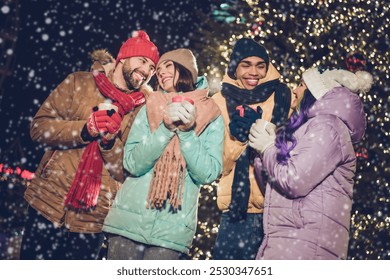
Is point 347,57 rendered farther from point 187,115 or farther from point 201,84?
point 187,115

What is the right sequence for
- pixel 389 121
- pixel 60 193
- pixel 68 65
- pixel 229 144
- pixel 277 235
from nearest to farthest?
pixel 277 235, pixel 60 193, pixel 229 144, pixel 389 121, pixel 68 65

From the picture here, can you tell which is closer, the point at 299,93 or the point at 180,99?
the point at 180,99

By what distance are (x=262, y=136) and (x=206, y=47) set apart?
2409 mm

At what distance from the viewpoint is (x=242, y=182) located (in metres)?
3.15

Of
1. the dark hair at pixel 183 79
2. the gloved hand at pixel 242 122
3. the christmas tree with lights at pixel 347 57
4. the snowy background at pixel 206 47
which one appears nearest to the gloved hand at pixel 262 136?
the gloved hand at pixel 242 122

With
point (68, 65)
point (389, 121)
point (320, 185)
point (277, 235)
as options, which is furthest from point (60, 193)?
point (389, 121)

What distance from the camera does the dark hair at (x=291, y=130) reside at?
111 inches

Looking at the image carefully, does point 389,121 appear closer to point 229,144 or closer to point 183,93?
point 229,144

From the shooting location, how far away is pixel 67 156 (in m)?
3.12

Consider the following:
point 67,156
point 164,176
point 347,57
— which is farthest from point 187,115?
point 347,57

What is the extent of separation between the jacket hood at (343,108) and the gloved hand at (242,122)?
0.42 m

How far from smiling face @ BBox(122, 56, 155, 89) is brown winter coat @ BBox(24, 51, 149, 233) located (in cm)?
19

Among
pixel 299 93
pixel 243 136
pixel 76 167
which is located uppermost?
pixel 299 93

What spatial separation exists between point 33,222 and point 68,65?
273cm
